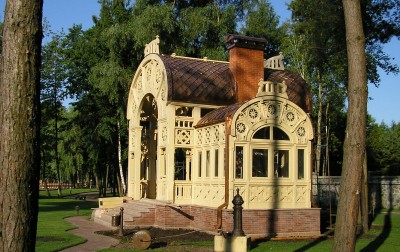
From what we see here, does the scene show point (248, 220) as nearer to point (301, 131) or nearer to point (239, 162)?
point (239, 162)

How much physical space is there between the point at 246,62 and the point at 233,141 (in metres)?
5.44

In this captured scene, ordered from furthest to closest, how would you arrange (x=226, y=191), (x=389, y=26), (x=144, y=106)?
(x=144, y=106), (x=389, y=26), (x=226, y=191)

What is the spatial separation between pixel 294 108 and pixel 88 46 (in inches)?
950

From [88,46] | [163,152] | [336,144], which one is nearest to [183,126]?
[163,152]

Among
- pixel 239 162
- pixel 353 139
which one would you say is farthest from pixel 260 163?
pixel 353 139

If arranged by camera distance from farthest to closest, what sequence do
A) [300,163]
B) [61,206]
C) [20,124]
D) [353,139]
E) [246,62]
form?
[61,206] < [246,62] < [300,163] < [353,139] < [20,124]

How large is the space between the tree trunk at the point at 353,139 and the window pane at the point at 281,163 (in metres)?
8.41

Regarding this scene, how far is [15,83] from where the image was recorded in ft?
16.2

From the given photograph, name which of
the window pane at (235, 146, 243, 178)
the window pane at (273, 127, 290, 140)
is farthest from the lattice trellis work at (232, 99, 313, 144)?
the window pane at (235, 146, 243, 178)

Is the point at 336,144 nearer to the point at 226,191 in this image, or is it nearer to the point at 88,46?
the point at 88,46

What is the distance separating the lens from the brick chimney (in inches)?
817

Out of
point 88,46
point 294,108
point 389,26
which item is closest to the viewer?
point 294,108

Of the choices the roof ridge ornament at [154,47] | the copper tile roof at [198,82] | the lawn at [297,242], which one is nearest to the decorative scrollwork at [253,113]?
the copper tile roof at [198,82]

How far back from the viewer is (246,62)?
2097 centimetres
